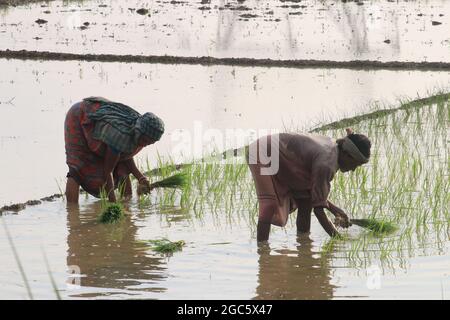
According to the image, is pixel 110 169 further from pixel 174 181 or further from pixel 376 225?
pixel 376 225

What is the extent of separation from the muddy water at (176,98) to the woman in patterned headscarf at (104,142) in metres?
0.49

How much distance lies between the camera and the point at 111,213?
626cm

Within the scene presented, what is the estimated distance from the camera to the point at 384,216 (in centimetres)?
614

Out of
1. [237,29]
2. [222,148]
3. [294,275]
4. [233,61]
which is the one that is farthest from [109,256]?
[237,29]

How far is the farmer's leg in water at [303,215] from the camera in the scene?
581cm

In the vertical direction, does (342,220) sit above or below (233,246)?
above

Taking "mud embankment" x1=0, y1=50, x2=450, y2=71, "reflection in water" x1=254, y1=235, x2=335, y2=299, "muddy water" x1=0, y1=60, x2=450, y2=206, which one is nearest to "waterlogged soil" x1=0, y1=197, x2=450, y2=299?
"reflection in water" x1=254, y1=235, x2=335, y2=299

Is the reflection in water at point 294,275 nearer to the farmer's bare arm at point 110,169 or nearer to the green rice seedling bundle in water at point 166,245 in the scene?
the green rice seedling bundle in water at point 166,245

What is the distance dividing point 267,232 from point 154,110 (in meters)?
4.67

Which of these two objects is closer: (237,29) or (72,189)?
(72,189)

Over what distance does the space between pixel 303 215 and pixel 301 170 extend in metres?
0.47

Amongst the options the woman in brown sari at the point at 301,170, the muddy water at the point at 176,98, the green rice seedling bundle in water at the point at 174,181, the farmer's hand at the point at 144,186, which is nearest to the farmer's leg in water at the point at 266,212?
the woman in brown sari at the point at 301,170

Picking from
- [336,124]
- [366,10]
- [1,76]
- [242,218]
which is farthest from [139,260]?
[366,10]

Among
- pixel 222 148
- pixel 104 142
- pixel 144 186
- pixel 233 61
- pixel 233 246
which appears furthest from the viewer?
pixel 233 61
